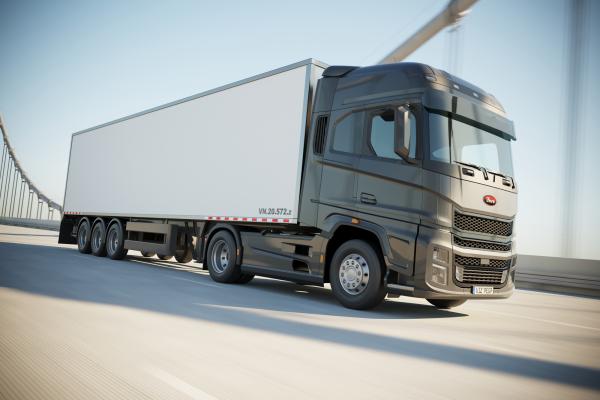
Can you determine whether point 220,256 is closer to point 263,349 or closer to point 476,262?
point 476,262

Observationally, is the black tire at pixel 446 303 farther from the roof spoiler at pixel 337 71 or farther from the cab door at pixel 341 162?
the roof spoiler at pixel 337 71

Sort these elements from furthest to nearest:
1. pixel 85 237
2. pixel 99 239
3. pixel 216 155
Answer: pixel 85 237 < pixel 99 239 < pixel 216 155

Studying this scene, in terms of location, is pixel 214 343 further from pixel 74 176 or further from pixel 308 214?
pixel 74 176

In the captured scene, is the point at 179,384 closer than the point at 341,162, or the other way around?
the point at 179,384

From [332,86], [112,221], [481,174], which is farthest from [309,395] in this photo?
[112,221]

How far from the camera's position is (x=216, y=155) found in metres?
9.86


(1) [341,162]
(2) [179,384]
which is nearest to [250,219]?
(1) [341,162]

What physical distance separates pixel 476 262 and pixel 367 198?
1645 mm

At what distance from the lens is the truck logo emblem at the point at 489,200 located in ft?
21.5

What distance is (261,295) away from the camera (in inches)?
307

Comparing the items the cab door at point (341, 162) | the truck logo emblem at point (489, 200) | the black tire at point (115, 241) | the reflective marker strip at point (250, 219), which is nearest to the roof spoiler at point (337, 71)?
the cab door at point (341, 162)

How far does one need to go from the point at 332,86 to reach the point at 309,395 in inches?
221

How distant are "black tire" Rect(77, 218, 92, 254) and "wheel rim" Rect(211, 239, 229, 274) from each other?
685cm

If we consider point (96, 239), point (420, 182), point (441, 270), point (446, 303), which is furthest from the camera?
point (96, 239)
